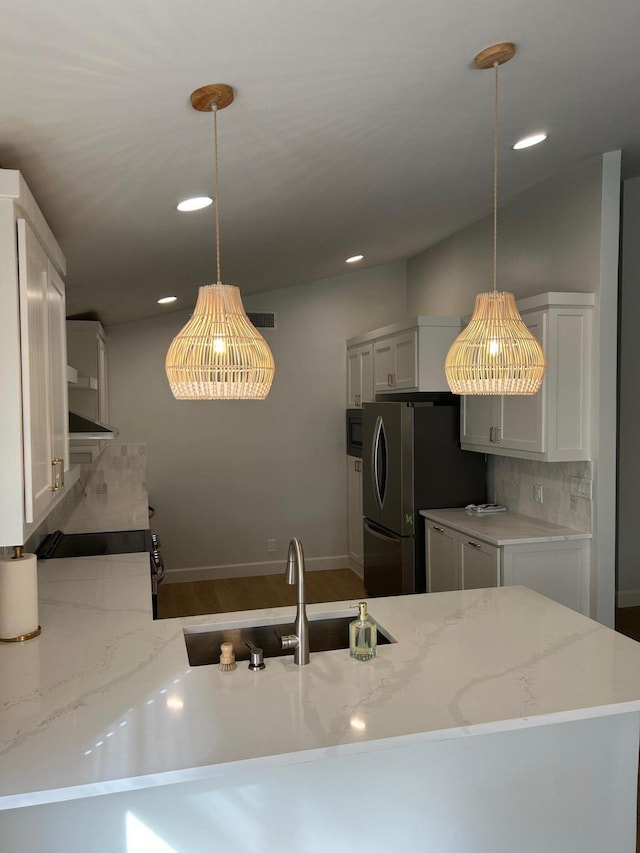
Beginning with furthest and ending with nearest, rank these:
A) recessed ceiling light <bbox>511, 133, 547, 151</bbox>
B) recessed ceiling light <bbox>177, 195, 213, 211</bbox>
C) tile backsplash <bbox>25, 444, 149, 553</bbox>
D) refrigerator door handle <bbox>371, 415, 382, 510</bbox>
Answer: refrigerator door handle <bbox>371, 415, 382, 510</bbox> → tile backsplash <bbox>25, 444, 149, 553</bbox> → recessed ceiling light <bbox>511, 133, 547, 151</bbox> → recessed ceiling light <bbox>177, 195, 213, 211</bbox>

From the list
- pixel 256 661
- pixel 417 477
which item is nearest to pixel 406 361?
pixel 417 477

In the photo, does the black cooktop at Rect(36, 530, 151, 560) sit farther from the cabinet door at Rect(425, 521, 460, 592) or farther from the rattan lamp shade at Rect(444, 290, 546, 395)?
the rattan lamp shade at Rect(444, 290, 546, 395)

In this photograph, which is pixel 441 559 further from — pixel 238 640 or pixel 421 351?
pixel 238 640

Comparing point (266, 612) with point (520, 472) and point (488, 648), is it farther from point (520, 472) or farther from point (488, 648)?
point (520, 472)

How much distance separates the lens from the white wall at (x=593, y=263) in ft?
12.3

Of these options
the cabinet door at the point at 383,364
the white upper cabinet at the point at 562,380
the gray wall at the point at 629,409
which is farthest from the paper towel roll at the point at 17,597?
the gray wall at the point at 629,409

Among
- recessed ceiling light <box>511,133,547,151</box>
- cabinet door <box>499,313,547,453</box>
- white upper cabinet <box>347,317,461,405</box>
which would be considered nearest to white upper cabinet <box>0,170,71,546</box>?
recessed ceiling light <box>511,133,547,151</box>

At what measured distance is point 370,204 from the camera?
3801mm

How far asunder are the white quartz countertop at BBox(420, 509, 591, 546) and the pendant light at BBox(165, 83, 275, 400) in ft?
7.38

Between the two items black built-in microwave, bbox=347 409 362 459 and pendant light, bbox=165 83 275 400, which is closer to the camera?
pendant light, bbox=165 83 275 400

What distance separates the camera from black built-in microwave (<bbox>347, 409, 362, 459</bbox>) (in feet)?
20.5

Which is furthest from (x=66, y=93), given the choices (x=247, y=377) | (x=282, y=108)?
(x=247, y=377)

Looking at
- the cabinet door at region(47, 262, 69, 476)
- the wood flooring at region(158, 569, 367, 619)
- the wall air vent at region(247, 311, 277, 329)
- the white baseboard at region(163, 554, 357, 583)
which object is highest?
the wall air vent at region(247, 311, 277, 329)

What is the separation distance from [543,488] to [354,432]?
2371 millimetres
